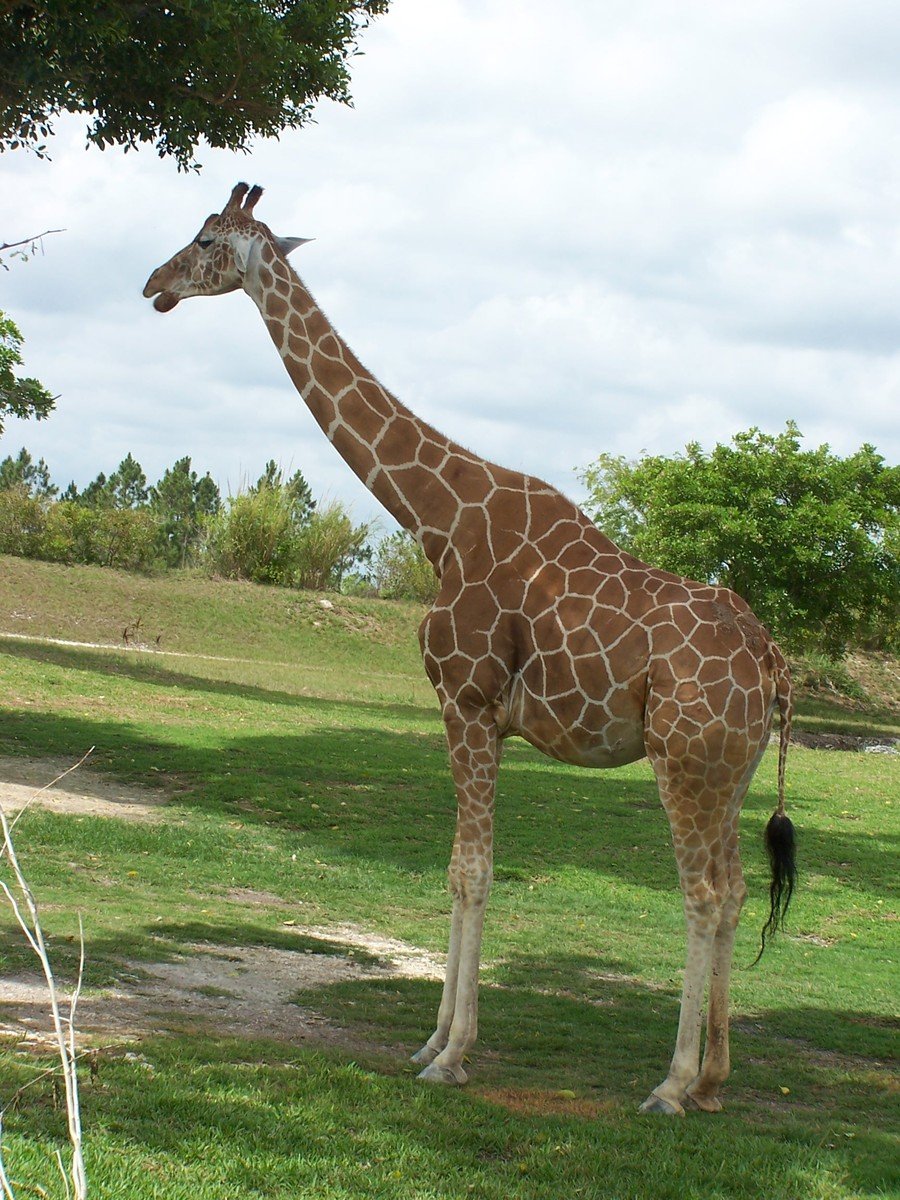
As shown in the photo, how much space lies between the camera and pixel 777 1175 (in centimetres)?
490

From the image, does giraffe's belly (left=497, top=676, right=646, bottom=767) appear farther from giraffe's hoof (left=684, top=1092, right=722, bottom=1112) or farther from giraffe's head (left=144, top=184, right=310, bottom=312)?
giraffe's head (left=144, top=184, right=310, bottom=312)

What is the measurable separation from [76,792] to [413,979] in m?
7.45

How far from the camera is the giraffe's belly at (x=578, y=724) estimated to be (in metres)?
6.07

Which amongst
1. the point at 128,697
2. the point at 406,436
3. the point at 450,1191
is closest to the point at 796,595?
the point at 128,697

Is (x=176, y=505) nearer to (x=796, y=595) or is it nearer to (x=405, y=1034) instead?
(x=796, y=595)

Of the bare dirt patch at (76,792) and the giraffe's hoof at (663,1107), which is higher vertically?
the giraffe's hoof at (663,1107)

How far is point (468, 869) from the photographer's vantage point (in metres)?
6.23

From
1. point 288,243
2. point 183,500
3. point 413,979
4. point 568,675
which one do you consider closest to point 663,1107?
point 568,675

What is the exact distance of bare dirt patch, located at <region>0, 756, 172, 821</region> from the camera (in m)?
13.4

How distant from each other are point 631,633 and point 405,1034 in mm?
2751

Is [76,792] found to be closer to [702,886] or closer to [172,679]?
[702,886]

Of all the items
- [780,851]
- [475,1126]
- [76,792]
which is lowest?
[76,792]

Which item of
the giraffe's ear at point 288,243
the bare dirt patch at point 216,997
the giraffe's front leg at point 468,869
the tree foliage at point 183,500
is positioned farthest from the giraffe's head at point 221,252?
the tree foliage at point 183,500

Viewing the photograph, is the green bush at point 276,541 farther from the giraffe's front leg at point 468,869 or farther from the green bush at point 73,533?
the giraffe's front leg at point 468,869
